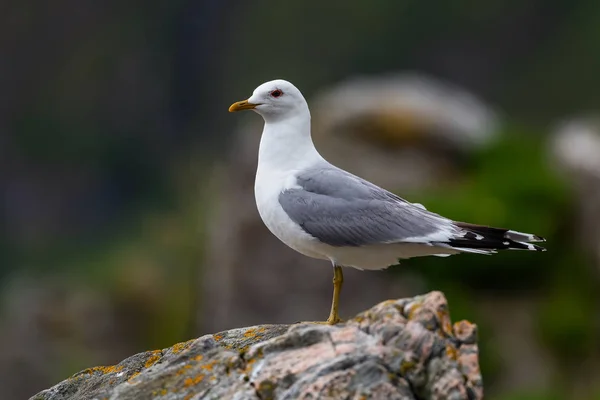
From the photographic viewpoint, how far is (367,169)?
688 inches

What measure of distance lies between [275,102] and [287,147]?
38 cm

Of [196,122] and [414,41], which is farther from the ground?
[414,41]

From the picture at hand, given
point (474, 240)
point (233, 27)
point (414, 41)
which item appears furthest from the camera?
point (233, 27)

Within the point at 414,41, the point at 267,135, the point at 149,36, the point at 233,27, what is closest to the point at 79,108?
the point at 149,36

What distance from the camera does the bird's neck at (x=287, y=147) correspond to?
8.55 meters

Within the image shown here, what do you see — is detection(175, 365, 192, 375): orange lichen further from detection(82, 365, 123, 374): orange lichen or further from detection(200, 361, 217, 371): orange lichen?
detection(82, 365, 123, 374): orange lichen

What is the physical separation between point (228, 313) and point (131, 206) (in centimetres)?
2215

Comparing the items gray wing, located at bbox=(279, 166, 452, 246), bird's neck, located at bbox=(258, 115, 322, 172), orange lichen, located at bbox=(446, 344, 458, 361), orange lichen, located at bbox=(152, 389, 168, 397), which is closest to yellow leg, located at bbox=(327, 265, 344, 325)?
gray wing, located at bbox=(279, 166, 452, 246)

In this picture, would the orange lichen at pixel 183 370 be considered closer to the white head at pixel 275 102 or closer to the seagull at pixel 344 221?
the seagull at pixel 344 221

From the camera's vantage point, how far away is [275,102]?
28.6ft

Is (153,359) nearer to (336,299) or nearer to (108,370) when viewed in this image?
(108,370)

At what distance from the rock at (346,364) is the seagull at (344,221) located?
1134mm

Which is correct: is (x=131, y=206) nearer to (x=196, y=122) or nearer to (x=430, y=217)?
(x=196, y=122)

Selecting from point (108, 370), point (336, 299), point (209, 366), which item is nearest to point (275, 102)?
point (336, 299)
